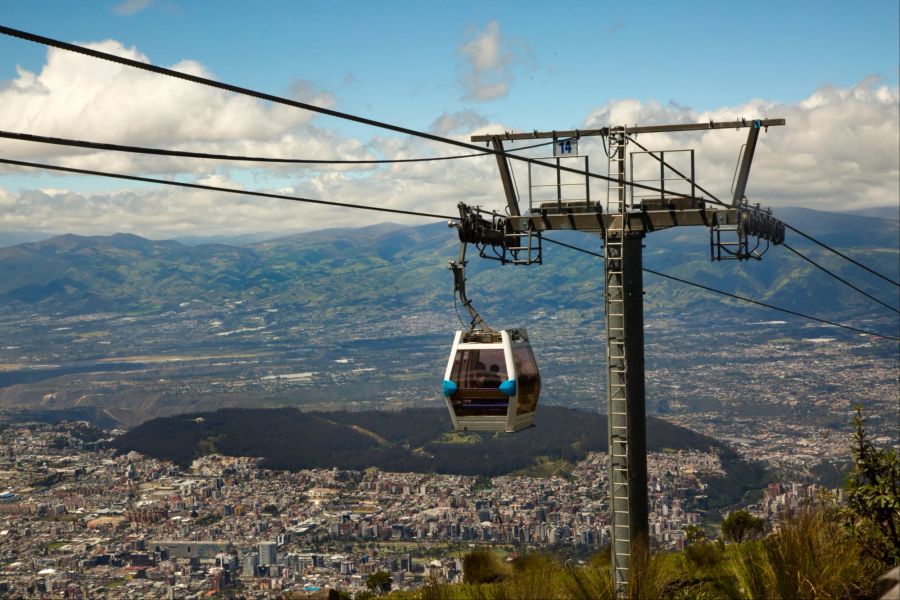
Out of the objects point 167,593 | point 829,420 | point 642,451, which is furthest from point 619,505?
point 829,420

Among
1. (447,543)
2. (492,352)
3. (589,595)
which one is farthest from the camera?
(447,543)

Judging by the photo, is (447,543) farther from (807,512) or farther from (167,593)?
(807,512)

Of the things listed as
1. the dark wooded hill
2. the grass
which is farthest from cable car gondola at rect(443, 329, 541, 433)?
the dark wooded hill

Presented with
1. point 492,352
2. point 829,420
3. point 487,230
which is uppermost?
point 487,230

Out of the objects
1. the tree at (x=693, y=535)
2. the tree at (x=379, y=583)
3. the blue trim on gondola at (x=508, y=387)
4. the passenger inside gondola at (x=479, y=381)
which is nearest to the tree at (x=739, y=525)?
the tree at (x=693, y=535)

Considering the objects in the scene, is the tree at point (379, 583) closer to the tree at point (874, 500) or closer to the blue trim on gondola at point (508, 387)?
the blue trim on gondola at point (508, 387)

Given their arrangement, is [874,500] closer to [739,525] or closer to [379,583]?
[739,525]

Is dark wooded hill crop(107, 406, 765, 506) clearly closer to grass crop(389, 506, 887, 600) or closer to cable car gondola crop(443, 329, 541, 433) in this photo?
cable car gondola crop(443, 329, 541, 433)
